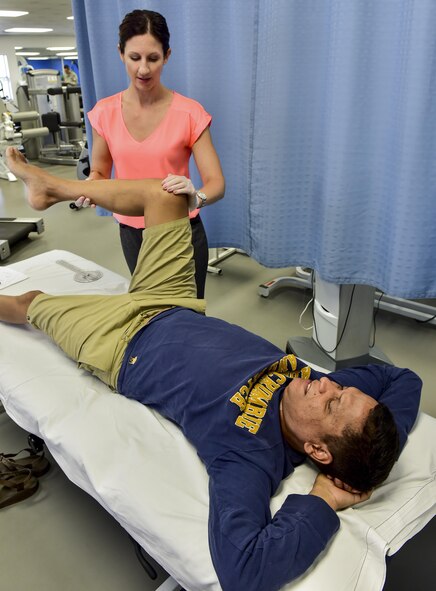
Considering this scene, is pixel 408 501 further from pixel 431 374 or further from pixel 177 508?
pixel 431 374

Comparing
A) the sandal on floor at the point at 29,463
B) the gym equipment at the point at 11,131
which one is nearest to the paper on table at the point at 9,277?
the sandal on floor at the point at 29,463

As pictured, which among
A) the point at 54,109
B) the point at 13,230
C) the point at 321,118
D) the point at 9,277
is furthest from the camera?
the point at 54,109

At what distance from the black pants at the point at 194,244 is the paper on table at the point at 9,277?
0.59 m

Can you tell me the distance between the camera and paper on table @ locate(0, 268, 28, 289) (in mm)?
2012

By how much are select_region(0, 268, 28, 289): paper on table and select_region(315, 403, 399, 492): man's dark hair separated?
4.94 feet

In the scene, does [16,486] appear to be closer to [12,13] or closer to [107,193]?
[107,193]

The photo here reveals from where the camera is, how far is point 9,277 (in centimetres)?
206

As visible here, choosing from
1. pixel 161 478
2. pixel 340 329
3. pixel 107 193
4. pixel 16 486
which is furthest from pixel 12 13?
pixel 161 478

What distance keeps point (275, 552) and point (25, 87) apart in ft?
23.0

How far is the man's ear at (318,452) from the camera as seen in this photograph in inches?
43.4

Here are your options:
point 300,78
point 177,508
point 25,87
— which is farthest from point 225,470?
point 25,87

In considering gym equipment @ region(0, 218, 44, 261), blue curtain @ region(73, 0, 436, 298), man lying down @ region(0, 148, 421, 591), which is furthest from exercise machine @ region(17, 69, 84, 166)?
man lying down @ region(0, 148, 421, 591)

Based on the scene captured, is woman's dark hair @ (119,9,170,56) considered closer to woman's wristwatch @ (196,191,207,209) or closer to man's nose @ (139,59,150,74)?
man's nose @ (139,59,150,74)

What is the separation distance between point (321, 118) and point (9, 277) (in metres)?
1.40
